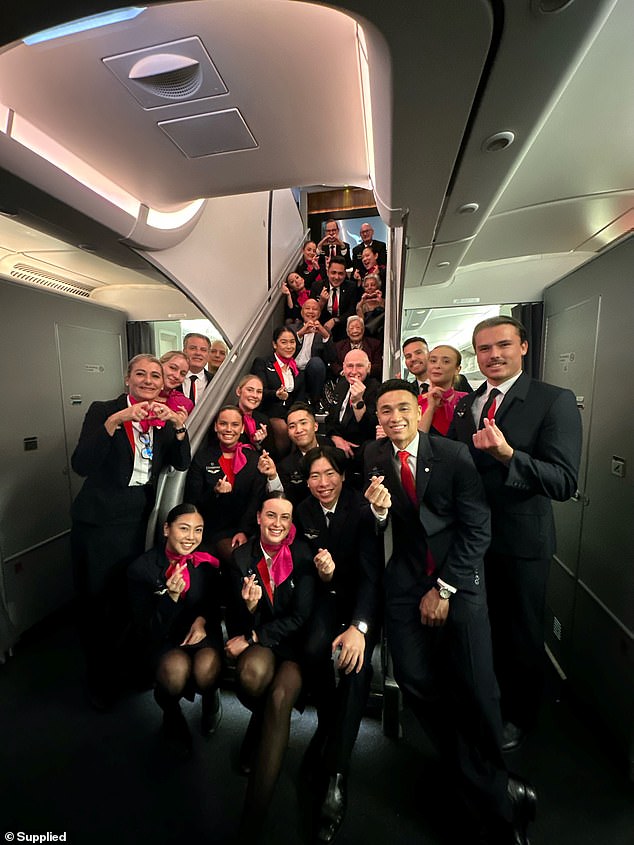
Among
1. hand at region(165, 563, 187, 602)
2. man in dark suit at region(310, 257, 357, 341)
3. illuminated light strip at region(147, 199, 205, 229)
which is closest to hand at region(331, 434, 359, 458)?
hand at region(165, 563, 187, 602)

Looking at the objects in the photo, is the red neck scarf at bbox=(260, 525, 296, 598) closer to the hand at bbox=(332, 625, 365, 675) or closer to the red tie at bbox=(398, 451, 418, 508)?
the hand at bbox=(332, 625, 365, 675)

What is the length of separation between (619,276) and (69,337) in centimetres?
448

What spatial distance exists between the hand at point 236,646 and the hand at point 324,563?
0.55 metres

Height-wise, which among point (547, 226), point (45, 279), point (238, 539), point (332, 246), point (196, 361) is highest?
point (332, 246)

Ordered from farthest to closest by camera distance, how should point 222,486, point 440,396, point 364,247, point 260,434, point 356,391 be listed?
point 364,247 < point 356,391 < point 260,434 < point 440,396 < point 222,486

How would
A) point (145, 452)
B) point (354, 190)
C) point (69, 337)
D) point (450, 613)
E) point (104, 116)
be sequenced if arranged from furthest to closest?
1. point (354, 190)
2. point (69, 337)
3. point (145, 452)
4. point (104, 116)
5. point (450, 613)

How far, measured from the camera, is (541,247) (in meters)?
3.97

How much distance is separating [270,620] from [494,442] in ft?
4.97

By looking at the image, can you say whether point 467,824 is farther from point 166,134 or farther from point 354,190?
point 354,190

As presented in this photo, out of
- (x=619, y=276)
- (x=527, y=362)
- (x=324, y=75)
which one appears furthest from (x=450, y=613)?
(x=527, y=362)

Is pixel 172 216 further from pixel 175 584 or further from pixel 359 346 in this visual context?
pixel 175 584

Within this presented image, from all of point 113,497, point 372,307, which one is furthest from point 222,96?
point 372,307

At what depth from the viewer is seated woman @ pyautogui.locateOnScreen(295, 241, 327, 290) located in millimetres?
5391

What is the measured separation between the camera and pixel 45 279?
453cm
